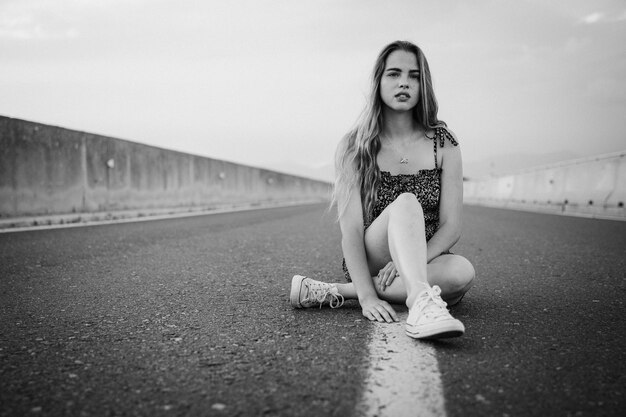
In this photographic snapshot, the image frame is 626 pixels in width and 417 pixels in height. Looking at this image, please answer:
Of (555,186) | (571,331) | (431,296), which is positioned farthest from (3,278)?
(555,186)

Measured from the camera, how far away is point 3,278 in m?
3.85

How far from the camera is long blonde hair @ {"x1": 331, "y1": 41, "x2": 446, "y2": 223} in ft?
10.1

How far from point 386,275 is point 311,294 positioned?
1.57 feet

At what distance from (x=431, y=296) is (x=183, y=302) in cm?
160

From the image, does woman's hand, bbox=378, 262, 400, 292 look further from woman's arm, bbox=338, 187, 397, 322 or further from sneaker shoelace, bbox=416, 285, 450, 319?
sneaker shoelace, bbox=416, 285, 450, 319

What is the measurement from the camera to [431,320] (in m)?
2.31

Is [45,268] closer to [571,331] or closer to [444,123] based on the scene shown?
[444,123]

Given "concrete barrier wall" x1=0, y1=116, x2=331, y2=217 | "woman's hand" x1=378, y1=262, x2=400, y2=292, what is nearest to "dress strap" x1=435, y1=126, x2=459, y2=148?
"woman's hand" x1=378, y1=262, x2=400, y2=292

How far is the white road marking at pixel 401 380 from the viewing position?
64.9 inches

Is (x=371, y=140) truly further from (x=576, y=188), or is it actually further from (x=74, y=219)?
(x=576, y=188)

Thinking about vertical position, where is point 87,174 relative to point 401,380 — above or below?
above

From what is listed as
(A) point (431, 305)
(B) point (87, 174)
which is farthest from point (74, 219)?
(A) point (431, 305)

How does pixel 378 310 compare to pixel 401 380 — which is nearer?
pixel 401 380

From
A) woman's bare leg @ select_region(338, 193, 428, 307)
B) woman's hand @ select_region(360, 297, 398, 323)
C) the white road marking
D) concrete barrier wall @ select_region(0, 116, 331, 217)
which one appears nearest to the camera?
the white road marking
